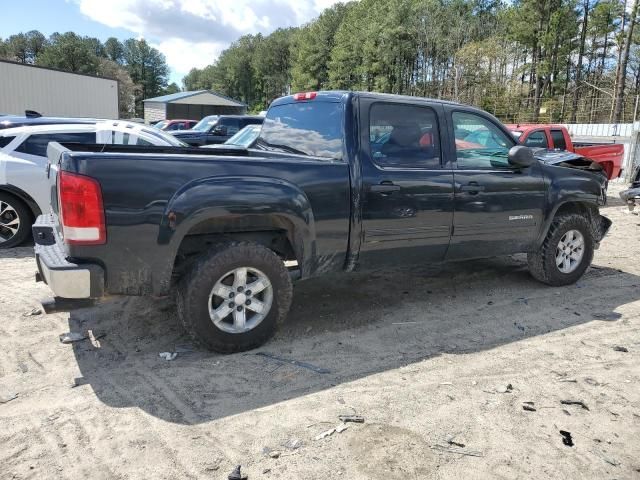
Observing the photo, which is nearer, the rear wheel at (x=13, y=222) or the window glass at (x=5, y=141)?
the rear wheel at (x=13, y=222)

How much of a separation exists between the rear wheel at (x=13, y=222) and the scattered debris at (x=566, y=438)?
6885 millimetres

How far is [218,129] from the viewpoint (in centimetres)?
1638

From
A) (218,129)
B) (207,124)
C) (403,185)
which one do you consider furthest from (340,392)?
(207,124)

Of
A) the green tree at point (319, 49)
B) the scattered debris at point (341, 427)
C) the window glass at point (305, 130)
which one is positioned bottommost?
the scattered debris at point (341, 427)

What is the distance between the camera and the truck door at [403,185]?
431 cm

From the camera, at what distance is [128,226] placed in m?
3.36

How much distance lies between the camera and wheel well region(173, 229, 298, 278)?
3.82 metres

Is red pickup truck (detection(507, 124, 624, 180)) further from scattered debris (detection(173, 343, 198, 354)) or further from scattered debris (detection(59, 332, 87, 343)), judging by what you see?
scattered debris (detection(59, 332, 87, 343))

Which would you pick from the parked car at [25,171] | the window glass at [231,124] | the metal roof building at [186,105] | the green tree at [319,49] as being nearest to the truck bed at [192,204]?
the parked car at [25,171]

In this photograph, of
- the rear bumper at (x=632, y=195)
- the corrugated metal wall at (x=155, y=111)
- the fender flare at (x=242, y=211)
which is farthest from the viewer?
the corrugated metal wall at (x=155, y=111)

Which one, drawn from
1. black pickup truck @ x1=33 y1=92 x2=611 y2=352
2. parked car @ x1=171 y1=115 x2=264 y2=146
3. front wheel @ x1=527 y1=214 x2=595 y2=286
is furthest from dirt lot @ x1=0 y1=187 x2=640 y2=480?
parked car @ x1=171 y1=115 x2=264 y2=146

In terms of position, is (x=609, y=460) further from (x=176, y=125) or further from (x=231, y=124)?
(x=176, y=125)

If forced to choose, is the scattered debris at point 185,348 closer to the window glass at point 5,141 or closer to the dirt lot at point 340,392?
the dirt lot at point 340,392

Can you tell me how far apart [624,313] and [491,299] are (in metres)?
1.22
